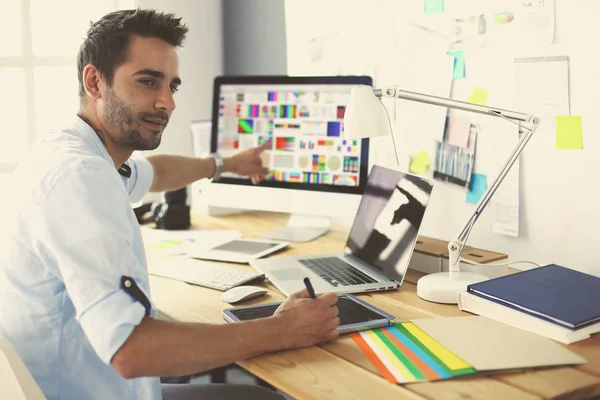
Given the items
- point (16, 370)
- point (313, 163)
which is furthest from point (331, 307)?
point (313, 163)

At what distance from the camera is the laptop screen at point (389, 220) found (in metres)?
1.57

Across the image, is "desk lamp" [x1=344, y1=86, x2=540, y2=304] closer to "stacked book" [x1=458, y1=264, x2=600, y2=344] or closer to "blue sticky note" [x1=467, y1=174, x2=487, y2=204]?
"stacked book" [x1=458, y1=264, x2=600, y2=344]

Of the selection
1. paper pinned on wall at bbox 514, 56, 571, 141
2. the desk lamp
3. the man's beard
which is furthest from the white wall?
the man's beard

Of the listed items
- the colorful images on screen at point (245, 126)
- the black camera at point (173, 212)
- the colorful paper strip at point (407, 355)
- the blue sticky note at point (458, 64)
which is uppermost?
the blue sticky note at point (458, 64)

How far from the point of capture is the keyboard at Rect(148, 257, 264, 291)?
1622 mm

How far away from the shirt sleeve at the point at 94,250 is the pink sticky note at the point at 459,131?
1048 mm

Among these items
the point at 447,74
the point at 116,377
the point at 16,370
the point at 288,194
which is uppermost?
the point at 447,74

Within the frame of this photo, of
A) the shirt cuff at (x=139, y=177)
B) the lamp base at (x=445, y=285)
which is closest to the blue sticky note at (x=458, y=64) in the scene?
the lamp base at (x=445, y=285)

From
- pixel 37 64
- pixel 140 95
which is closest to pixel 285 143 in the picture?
pixel 140 95

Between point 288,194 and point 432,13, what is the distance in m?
0.71

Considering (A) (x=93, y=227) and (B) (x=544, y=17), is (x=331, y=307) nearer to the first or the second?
(A) (x=93, y=227)

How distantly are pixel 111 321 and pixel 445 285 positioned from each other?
30.4 inches

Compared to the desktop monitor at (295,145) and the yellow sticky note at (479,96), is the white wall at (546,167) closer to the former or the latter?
the yellow sticky note at (479,96)

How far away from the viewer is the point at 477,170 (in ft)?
5.87
